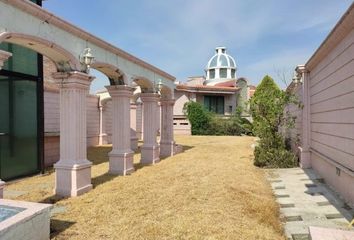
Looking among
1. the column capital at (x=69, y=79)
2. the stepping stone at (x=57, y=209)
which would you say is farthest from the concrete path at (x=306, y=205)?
the column capital at (x=69, y=79)

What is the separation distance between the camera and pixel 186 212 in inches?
231

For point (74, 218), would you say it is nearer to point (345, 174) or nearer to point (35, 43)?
point (35, 43)

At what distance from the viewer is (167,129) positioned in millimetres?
14758

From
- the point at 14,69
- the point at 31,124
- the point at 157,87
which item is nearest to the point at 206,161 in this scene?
the point at 157,87

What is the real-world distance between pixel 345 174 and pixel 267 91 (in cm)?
597

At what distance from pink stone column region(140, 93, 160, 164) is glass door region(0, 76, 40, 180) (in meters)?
3.81

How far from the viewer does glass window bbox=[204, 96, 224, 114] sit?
103ft

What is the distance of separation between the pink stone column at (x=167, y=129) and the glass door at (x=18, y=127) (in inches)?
227

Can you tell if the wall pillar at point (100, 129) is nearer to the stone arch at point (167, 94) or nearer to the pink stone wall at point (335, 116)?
the stone arch at point (167, 94)

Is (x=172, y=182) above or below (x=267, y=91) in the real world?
below

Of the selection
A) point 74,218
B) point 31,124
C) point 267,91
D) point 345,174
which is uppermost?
point 267,91

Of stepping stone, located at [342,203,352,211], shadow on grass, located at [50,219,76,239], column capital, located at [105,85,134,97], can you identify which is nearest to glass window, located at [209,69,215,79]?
column capital, located at [105,85,134,97]

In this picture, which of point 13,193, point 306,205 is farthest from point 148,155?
point 306,205

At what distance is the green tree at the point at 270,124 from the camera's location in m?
11.0
